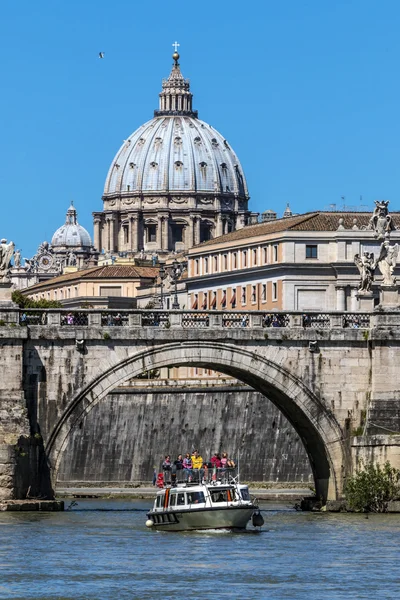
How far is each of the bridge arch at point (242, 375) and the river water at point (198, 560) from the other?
280 centimetres

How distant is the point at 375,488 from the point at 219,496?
781cm

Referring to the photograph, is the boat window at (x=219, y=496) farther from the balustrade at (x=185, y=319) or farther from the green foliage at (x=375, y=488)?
the balustrade at (x=185, y=319)

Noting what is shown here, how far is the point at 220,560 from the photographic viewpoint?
61.0 meters

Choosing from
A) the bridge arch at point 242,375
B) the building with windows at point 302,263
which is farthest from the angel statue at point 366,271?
the building with windows at point 302,263

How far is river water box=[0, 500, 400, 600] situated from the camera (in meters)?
55.1

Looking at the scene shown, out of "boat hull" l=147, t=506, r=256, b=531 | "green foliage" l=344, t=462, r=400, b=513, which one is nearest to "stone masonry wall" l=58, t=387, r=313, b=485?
"green foliage" l=344, t=462, r=400, b=513

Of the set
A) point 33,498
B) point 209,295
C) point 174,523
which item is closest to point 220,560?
point 174,523

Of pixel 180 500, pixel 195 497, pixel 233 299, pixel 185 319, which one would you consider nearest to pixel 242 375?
pixel 185 319

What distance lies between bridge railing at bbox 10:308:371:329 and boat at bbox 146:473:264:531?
8056 mm

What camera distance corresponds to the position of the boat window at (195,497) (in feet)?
227

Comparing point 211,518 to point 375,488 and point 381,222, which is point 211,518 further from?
point 381,222

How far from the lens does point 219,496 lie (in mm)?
69188

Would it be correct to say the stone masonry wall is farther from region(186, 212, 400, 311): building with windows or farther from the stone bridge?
the stone bridge

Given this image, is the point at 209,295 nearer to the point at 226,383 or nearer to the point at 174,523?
the point at 226,383
